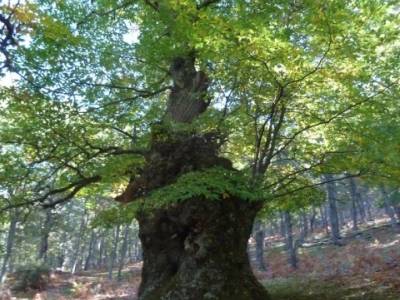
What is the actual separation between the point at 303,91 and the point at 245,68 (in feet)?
4.24

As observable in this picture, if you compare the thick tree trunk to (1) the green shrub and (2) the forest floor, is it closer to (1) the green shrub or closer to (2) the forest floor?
(2) the forest floor

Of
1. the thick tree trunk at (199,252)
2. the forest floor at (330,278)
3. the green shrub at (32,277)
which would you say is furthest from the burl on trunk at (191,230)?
the green shrub at (32,277)

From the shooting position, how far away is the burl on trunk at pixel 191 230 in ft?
25.9

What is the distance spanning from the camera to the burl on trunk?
790 centimetres

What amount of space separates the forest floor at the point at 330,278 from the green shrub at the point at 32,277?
2.33 feet

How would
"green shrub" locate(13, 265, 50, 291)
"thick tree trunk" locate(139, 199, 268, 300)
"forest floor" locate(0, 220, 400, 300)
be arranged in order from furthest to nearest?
"green shrub" locate(13, 265, 50, 291) < "forest floor" locate(0, 220, 400, 300) < "thick tree trunk" locate(139, 199, 268, 300)

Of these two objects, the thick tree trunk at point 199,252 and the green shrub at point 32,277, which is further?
the green shrub at point 32,277

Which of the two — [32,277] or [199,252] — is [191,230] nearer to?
[199,252]

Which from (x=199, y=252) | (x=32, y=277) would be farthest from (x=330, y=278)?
(x=32, y=277)

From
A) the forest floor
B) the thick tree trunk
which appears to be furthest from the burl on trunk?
the forest floor

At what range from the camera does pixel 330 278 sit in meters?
13.1

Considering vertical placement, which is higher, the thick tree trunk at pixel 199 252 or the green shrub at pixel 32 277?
the thick tree trunk at pixel 199 252

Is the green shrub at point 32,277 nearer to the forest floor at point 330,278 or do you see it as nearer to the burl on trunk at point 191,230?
the forest floor at point 330,278

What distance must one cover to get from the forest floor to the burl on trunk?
2666 mm
